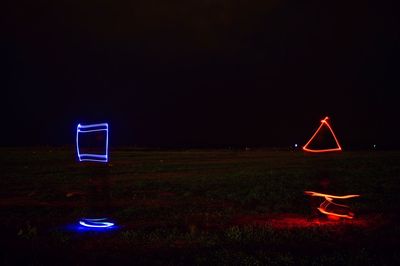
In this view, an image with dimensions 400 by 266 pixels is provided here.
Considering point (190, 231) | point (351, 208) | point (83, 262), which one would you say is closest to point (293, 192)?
point (351, 208)

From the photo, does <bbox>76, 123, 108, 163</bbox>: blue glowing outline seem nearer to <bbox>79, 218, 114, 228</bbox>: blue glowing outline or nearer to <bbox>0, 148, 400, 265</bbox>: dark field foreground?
<bbox>0, 148, 400, 265</bbox>: dark field foreground

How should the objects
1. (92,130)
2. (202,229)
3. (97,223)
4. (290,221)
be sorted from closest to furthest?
(92,130) < (202,229) < (97,223) < (290,221)

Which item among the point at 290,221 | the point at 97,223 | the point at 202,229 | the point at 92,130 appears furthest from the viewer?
the point at 290,221

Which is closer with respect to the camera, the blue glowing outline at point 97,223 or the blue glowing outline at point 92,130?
the blue glowing outline at point 92,130

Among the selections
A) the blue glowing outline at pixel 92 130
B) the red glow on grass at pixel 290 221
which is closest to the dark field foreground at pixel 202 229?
the red glow on grass at pixel 290 221

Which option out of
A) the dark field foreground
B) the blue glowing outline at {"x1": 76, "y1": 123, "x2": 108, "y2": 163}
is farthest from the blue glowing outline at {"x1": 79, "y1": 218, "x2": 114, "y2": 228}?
the blue glowing outline at {"x1": 76, "y1": 123, "x2": 108, "y2": 163}

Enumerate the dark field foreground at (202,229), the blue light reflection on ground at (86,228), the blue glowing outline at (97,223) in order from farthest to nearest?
the blue glowing outline at (97,223) → the blue light reflection on ground at (86,228) → the dark field foreground at (202,229)

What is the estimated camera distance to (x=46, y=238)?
11.5m

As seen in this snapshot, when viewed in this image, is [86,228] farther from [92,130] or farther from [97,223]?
[92,130]

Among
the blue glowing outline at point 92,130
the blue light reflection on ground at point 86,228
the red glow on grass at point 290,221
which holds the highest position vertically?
the blue glowing outline at point 92,130

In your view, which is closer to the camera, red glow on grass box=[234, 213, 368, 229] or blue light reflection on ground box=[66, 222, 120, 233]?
blue light reflection on ground box=[66, 222, 120, 233]

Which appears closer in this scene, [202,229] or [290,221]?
[202,229]

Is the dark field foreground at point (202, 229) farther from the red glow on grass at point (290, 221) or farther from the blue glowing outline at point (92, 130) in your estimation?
the blue glowing outline at point (92, 130)

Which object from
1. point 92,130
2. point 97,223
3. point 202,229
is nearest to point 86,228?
point 97,223
